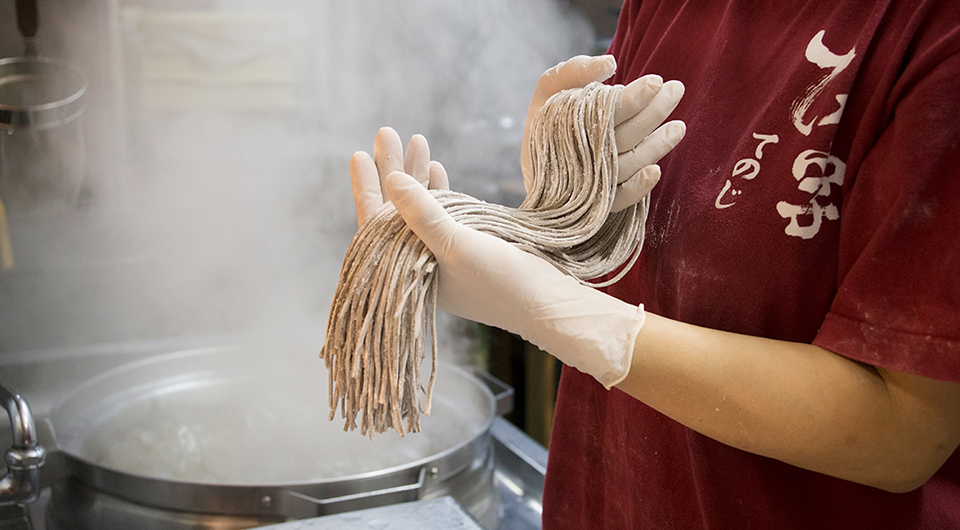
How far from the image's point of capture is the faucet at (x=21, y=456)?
3.77 ft

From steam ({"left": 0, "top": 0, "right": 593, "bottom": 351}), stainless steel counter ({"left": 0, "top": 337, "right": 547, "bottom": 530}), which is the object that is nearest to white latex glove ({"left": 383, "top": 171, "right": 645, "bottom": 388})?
stainless steel counter ({"left": 0, "top": 337, "right": 547, "bottom": 530})

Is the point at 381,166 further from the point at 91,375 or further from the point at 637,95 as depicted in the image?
the point at 91,375

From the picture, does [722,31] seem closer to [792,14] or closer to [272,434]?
[792,14]

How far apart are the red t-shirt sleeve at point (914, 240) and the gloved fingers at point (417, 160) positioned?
532mm

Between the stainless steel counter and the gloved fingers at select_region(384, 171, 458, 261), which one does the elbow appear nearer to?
the gloved fingers at select_region(384, 171, 458, 261)

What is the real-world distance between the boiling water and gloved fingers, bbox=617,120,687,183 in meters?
0.90

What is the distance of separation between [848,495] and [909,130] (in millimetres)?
418

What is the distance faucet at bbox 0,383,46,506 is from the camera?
1150 mm

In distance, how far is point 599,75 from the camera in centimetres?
88

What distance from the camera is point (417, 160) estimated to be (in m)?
0.87

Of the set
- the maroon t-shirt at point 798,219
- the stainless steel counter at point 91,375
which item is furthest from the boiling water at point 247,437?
the maroon t-shirt at point 798,219

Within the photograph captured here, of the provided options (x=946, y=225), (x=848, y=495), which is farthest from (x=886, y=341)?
(x=848, y=495)

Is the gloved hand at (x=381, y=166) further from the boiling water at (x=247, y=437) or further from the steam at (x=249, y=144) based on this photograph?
the steam at (x=249, y=144)

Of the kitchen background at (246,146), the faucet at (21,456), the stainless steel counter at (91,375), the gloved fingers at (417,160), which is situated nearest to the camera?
the gloved fingers at (417,160)
